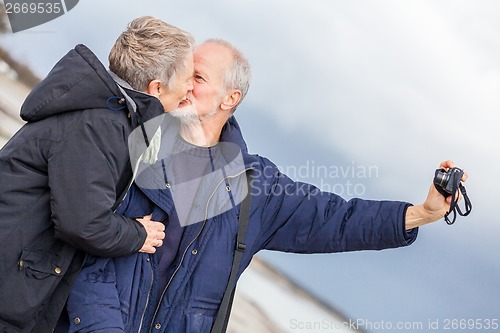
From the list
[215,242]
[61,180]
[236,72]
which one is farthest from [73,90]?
[236,72]

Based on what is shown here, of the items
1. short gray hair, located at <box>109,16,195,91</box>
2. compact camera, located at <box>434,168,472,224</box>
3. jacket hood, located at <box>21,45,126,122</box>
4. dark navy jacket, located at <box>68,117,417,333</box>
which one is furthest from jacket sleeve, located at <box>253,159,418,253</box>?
jacket hood, located at <box>21,45,126,122</box>

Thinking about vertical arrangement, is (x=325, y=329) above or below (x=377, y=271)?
below

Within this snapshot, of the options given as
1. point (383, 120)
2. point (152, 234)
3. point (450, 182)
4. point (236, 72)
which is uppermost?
point (236, 72)

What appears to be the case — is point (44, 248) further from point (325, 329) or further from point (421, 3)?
point (421, 3)

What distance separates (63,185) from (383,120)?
1548 millimetres

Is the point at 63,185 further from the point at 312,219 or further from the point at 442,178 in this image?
the point at 442,178

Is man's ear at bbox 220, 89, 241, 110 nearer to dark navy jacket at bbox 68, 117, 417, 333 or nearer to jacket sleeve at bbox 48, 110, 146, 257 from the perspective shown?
dark navy jacket at bbox 68, 117, 417, 333

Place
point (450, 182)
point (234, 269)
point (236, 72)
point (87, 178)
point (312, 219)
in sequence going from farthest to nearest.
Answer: point (236, 72)
point (312, 219)
point (234, 269)
point (450, 182)
point (87, 178)

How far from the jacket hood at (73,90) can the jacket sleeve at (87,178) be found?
0.03 m

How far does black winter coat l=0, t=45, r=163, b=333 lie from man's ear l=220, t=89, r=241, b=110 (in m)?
0.55

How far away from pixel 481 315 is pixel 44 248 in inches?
70.7

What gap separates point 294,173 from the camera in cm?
358

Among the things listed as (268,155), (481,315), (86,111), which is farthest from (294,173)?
(86,111)

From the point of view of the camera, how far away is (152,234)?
8.02ft
